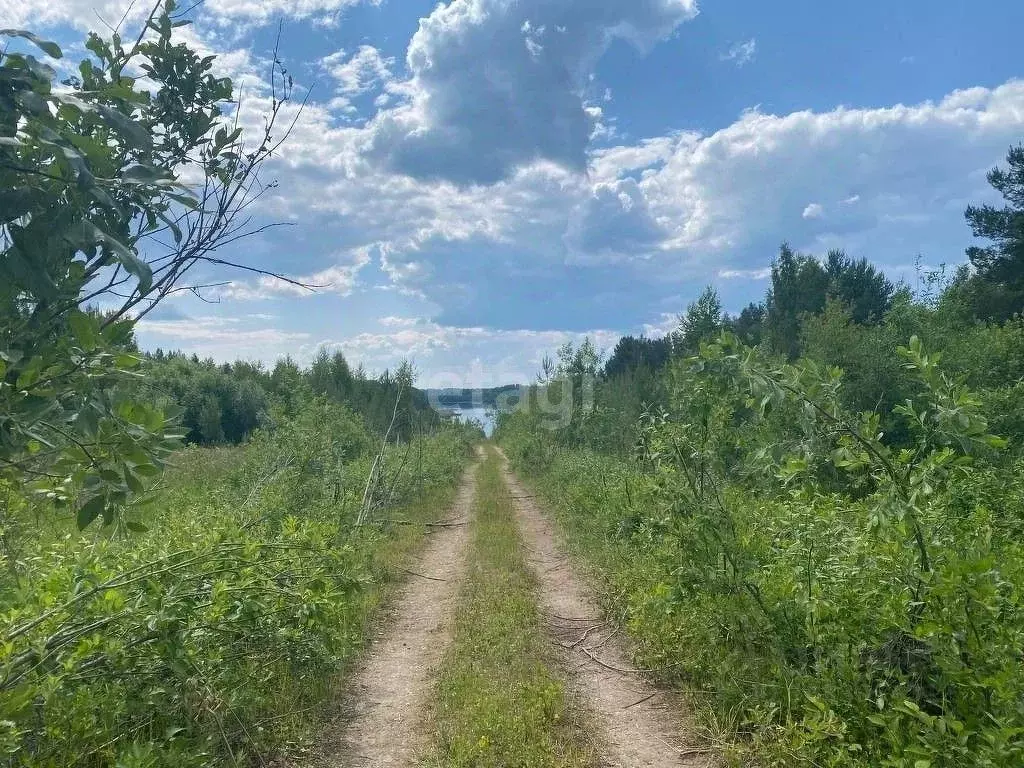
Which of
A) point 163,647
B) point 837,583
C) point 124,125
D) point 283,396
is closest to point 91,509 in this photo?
point 124,125

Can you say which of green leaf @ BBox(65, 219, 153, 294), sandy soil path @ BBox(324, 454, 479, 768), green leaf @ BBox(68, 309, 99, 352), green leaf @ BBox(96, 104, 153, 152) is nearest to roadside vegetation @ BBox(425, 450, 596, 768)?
sandy soil path @ BBox(324, 454, 479, 768)

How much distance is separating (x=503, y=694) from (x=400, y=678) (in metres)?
1.23

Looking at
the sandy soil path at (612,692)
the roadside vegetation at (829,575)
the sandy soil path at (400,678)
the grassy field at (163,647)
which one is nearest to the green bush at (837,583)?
the roadside vegetation at (829,575)

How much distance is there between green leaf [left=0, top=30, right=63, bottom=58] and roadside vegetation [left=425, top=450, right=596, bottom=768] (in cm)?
416

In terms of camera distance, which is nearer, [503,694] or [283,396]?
[503,694]

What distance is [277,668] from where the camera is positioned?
521cm

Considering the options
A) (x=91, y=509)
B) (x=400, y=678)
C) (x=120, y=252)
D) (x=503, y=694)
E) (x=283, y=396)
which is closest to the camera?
(x=120, y=252)

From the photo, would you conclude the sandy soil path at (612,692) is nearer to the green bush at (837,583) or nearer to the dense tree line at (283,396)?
the green bush at (837,583)

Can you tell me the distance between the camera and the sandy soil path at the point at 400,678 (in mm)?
4676

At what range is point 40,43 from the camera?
5.16ft

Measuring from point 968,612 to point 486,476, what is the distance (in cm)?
2281

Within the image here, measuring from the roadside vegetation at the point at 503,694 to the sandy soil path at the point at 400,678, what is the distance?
0.59 feet

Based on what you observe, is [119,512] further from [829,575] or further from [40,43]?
[829,575]

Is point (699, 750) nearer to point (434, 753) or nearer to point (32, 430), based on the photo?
point (434, 753)
